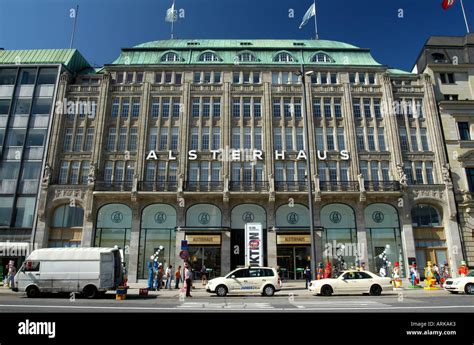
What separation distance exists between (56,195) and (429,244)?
3781 centimetres

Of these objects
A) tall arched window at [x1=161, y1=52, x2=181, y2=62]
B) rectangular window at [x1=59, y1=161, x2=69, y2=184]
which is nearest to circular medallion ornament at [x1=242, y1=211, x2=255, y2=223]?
rectangular window at [x1=59, y1=161, x2=69, y2=184]

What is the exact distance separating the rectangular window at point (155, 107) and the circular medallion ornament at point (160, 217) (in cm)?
1112

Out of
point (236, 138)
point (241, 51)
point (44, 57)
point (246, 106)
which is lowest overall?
point (236, 138)

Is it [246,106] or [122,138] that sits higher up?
[246,106]

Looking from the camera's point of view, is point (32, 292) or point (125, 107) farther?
point (125, 107)

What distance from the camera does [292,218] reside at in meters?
31.8

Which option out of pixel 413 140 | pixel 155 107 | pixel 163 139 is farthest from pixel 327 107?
pixel 155 107

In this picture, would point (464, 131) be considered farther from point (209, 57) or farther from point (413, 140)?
point (209, 57)

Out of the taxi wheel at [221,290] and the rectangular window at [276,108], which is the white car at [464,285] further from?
the rectangular window at [276,108]

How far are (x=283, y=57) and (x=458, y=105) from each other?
20.6m

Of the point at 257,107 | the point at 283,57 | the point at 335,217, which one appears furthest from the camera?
the point at 283,57

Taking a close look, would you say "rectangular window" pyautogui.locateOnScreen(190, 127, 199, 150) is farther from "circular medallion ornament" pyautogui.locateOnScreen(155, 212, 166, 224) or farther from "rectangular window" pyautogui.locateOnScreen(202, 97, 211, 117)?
"circular medallion ornament" pyautogui.locateOnScreen(155, 212, 166, 224)

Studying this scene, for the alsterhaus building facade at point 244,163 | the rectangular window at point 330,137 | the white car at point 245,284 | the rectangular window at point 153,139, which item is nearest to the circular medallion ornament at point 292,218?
the alsterhaus building facade at point 244,163
